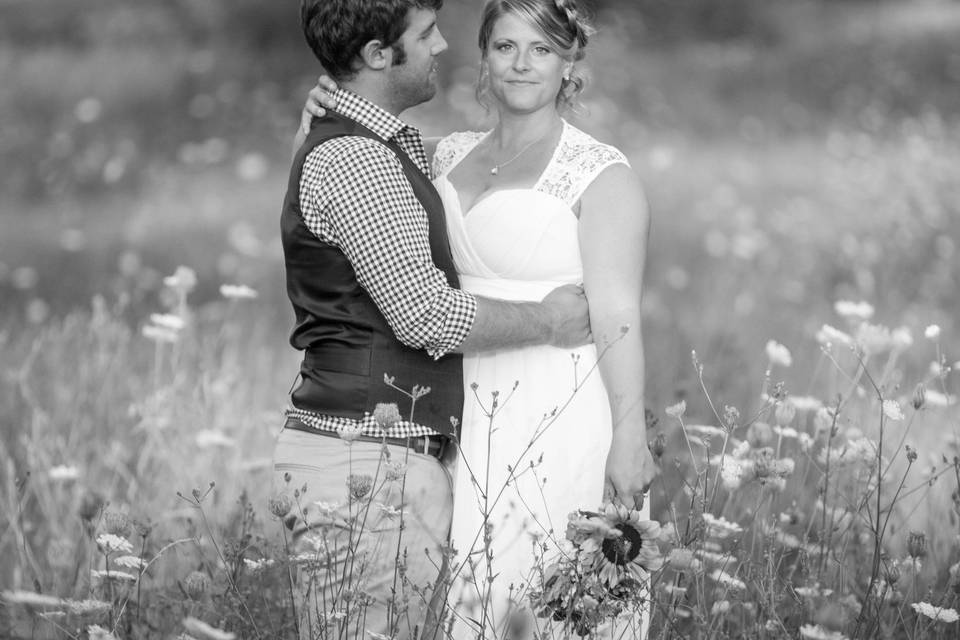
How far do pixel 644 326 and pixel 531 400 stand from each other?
3.47 metres

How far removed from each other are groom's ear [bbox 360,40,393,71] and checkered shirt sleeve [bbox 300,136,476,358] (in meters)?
0.27

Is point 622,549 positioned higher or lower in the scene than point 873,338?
lower

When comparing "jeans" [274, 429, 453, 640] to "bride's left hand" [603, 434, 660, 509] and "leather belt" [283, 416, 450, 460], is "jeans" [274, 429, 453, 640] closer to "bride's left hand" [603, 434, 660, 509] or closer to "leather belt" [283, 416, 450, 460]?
"leather belt" [283, 416, 450, 460]

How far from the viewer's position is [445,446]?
3.13 meters

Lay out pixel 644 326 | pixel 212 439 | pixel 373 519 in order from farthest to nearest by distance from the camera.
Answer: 1. pixel 644 326
2. pixel 212 439
3. pixel 373 519

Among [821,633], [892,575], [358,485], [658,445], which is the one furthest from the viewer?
[658,445]

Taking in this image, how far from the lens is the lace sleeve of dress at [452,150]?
3459mm

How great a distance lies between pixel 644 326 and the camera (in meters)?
6.51

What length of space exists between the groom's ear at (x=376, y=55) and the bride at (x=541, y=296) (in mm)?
142

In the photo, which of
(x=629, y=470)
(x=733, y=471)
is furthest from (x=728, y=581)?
(x=629, y=470)

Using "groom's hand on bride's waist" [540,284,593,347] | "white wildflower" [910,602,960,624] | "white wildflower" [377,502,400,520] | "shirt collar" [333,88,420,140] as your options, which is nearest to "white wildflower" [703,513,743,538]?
"white wildflower" [910,602,960,624]

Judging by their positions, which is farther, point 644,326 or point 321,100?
point 644,326

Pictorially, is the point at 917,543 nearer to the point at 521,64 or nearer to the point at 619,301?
the point at 619,301

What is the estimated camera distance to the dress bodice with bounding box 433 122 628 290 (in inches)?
122
